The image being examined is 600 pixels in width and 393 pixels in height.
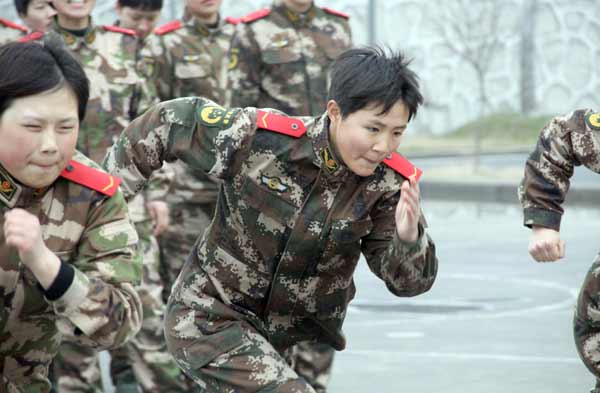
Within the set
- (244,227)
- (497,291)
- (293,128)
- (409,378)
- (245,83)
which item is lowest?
(497,291)

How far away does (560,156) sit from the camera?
206 inches

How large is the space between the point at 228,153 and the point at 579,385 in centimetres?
317

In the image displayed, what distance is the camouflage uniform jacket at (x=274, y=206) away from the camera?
474 centimetres

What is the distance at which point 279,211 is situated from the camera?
187 inches

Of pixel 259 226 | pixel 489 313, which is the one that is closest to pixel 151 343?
pixel 259 226

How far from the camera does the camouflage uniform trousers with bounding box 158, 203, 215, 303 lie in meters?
7.55

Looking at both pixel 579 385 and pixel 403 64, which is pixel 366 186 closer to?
pixel 403 64

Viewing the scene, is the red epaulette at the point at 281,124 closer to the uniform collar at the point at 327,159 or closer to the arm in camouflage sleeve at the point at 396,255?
the uniform collar at the point at 327,159

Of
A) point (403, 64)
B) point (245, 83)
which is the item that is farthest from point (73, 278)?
point (245, 83)

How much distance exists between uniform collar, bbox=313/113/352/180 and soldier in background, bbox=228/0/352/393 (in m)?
2.69

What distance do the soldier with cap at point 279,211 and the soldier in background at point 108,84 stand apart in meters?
1.93

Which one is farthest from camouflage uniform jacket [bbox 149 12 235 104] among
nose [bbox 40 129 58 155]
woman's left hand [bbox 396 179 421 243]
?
nose [bbox 40 129 58 155]

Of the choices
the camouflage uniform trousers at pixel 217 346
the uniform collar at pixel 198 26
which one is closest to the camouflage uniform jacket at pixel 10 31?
the uniform collar at pixel 198 26

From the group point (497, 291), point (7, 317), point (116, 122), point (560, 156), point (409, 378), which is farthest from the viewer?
point (497, 291)
